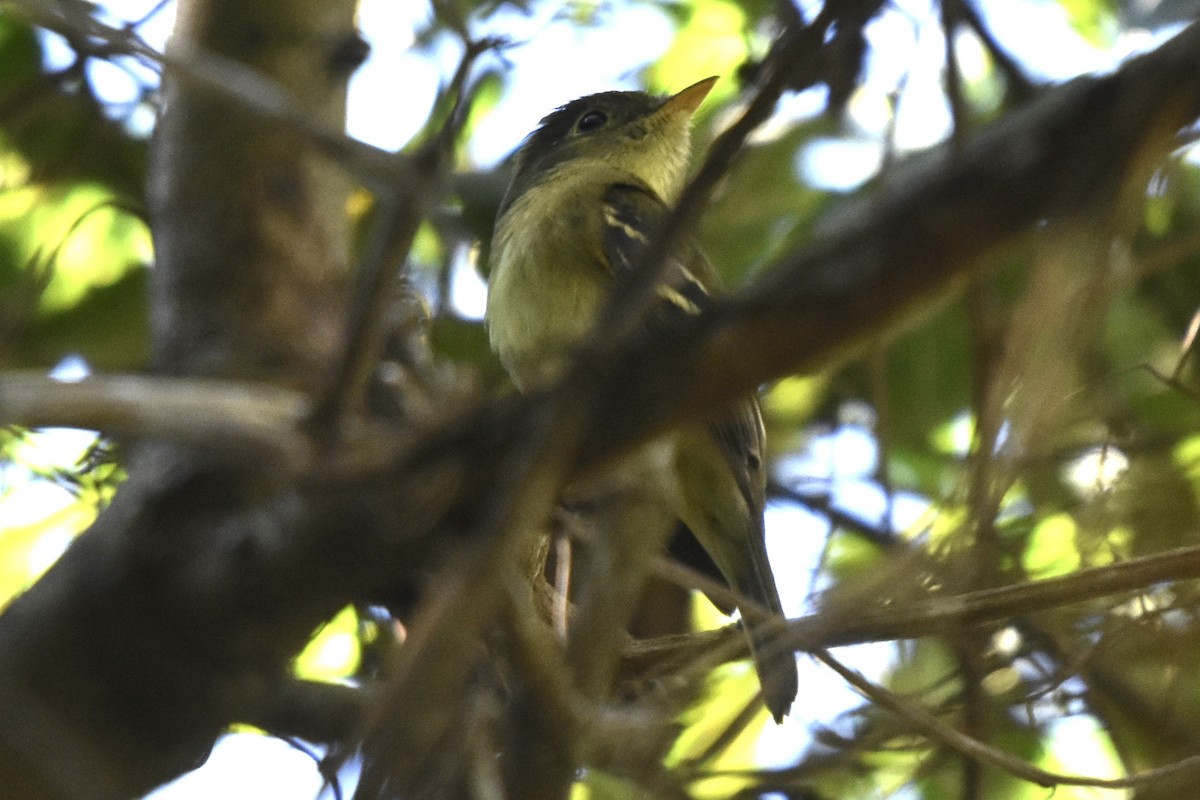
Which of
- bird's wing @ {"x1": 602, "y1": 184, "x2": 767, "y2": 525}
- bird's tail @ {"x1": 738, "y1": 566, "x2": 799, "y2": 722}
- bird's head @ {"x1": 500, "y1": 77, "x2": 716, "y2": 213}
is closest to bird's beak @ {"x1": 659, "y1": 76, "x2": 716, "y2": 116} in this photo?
bird's head @ {"x1": 500, "y1": 77, "x2": 716, "y2": 213}

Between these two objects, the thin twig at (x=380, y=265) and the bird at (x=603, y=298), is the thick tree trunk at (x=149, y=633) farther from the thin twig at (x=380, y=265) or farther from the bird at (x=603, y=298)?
the bird at (x=603, y=298)

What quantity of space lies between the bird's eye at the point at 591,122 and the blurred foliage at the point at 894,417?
0.22 m

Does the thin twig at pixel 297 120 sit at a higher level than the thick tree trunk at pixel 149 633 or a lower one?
higher

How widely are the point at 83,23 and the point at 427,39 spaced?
1.92m

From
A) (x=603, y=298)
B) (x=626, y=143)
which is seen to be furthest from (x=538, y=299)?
(x=626, y=143)

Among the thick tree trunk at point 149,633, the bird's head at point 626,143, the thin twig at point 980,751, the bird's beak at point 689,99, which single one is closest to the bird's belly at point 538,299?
the bird's head at point 626,143

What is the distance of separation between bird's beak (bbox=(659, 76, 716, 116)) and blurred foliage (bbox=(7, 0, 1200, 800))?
0.39 ft

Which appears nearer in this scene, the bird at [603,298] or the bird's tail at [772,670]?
the bird's tail at [772,670]

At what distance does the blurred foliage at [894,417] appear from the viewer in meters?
2.38

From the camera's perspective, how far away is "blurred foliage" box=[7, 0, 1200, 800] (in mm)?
2379

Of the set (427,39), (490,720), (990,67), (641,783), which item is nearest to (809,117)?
(990,67)

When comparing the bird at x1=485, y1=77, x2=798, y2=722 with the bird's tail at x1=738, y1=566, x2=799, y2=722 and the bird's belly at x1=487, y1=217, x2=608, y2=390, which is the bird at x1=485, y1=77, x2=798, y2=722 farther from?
the bird's tail at x1=738, y1=566, x2=799, y2=722

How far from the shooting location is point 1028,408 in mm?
1093

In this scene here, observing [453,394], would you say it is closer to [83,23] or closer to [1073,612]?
[83,23]
